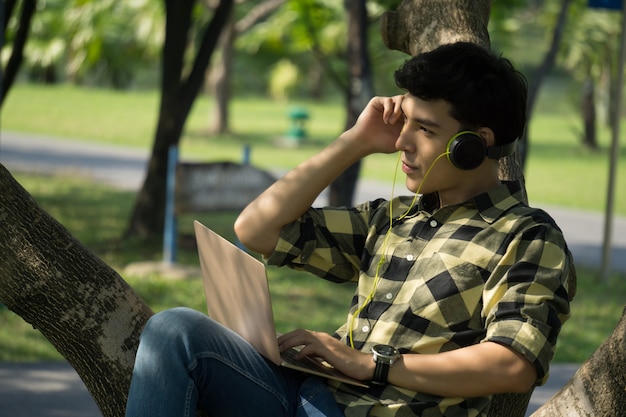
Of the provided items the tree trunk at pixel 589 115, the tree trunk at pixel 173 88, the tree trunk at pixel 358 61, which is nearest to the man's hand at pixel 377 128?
the tree trunk at pixel 358 61

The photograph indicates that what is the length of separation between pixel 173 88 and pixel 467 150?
6.84 m

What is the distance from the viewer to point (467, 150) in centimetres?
266

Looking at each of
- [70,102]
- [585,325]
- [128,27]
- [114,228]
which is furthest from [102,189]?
[128,27]

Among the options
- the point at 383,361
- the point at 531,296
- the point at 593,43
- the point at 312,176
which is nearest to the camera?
the point at 531,296

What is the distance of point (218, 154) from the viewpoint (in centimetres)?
1942

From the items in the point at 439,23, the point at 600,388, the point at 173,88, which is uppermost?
the point at 439,23

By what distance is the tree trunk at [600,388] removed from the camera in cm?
265

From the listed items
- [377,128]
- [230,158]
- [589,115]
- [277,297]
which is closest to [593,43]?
[589,115]

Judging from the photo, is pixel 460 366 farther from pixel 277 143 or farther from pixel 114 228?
pixel 277 143

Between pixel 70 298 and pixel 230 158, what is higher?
pixel 70 298

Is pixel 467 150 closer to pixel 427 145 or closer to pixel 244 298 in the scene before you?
pixel 427 145

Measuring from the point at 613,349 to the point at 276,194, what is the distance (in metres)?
0.97

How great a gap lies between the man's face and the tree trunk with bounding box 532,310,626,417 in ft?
1.83

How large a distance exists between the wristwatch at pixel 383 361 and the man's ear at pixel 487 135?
0.58m
